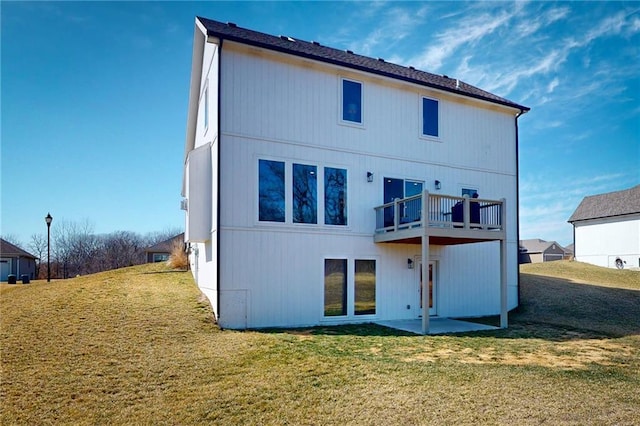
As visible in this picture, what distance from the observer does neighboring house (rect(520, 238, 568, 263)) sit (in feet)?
160

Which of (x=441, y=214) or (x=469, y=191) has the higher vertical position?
(x=469, y=191)

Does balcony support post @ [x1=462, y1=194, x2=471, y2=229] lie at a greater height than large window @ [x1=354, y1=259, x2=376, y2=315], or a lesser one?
greater

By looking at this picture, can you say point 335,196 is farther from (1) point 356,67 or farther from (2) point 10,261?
(2) point 10,261

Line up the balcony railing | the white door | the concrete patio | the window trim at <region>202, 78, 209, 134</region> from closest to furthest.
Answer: the concrete patio → the balcony railing → the window trim at <region>202, 78, 209, 134</region> → the white door

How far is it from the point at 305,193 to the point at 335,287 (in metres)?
2.87

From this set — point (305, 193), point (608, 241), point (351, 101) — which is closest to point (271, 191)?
point (305, 193)

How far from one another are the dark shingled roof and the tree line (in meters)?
38.1

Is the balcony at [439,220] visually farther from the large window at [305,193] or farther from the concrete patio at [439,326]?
the concrete patio at [439,326]

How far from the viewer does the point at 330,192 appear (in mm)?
12000

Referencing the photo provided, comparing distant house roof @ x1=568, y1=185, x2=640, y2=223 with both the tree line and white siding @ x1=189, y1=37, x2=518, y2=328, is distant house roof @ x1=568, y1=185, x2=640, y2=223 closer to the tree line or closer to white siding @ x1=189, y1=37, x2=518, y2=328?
white siding @ x1=189, y1=37, x2=518, y2=328

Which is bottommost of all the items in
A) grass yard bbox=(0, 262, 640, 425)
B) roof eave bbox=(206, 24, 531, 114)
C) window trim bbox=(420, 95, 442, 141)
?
grass yard bbox=(0, 262, 640, 425)

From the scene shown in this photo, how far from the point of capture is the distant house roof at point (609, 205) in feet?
91.1

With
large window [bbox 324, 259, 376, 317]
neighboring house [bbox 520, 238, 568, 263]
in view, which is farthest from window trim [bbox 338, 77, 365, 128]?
neighboring house [bbox 520, 238, 568, 263]

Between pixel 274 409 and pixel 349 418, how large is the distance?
99 cm
